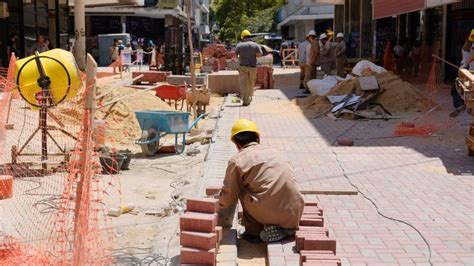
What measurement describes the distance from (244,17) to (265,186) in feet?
217

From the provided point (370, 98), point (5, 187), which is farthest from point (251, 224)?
point (370, 98)

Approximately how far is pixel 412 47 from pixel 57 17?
46.6 feet

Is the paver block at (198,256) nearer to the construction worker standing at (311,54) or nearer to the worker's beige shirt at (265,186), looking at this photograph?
the worker's beige shirt at (265,186)

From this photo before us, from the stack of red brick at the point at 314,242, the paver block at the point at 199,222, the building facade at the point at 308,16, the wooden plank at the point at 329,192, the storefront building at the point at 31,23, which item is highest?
the building facade at the point at 308,16

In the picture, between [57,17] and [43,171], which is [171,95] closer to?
[43,171]

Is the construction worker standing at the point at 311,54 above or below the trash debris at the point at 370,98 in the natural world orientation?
above

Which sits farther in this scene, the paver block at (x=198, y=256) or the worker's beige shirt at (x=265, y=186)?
the worker's beige shirt at (x=265, y=186)

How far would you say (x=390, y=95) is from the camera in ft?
49.7

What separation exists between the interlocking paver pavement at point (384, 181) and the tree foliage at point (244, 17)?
185 ft

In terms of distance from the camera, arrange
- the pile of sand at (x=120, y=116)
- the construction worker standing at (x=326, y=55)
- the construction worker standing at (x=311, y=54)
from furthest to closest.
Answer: the construction worker standing at (x=326, y=55)
the construction worker standing at (x=311, y=54)
the pile of sand at (x=120, y=116)

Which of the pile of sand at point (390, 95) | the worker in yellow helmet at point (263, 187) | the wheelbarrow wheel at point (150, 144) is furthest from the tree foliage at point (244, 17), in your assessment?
the worker in yellow helmet at point (263, 187)

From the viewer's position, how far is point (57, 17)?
88.2 ft

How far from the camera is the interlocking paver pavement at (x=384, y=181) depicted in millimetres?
5512

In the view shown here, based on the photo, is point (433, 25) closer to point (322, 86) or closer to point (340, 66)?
point (340, 66)
